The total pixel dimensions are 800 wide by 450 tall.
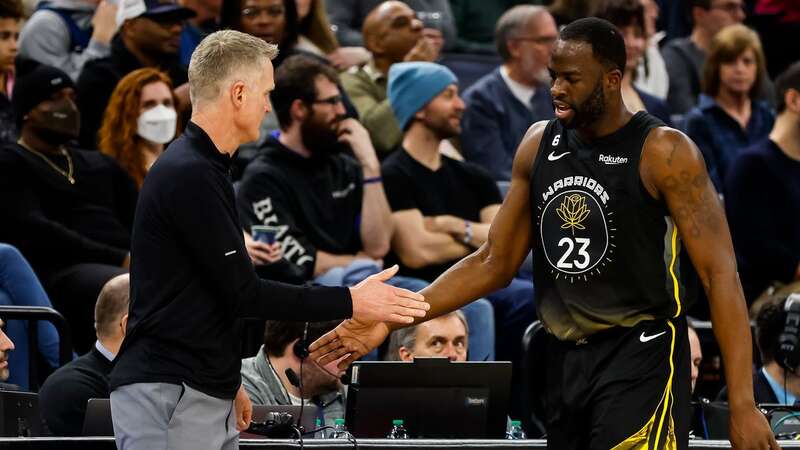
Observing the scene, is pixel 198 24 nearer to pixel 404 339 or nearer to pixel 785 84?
pixel 404 339

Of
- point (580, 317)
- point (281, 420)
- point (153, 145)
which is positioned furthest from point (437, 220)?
point (580, 317)

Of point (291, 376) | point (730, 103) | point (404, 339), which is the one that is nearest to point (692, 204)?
point (291, 376)

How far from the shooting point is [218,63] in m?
4.31

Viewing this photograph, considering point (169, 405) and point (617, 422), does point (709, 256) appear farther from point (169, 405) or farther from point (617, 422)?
point (169, 405)

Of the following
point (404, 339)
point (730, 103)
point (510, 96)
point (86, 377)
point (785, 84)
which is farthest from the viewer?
point (730, 103)

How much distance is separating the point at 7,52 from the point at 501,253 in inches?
160

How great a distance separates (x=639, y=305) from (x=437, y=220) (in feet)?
12.3

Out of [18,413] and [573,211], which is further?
[18,413]

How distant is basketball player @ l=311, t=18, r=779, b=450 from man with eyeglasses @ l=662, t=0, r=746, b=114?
668 centimetres

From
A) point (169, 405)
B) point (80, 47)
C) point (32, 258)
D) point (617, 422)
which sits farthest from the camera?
point (80, 47)

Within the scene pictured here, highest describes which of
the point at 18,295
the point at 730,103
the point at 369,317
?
the point at 730,103

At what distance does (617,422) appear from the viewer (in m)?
4.48

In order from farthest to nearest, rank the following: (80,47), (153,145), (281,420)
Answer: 1. (80,47)
2. (153,145)
3. (281,420)

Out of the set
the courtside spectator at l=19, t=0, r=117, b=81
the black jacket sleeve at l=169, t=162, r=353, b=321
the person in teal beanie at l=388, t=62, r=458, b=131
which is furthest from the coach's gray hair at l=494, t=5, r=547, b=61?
the black jacket sleeve at l=169, t=162, r=353, b=321
